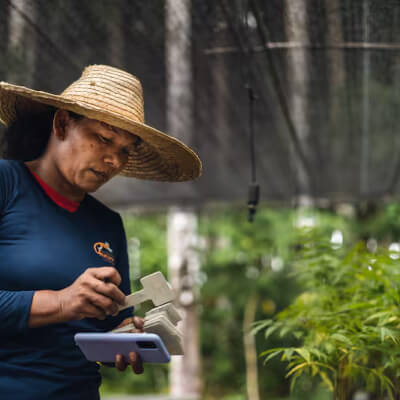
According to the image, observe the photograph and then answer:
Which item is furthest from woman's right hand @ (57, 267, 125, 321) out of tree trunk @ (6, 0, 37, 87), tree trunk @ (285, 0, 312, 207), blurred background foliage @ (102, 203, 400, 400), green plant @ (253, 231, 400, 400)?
blurred background foliage @ (102, 203, 400, 400)

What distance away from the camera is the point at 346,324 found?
1801 millimetres

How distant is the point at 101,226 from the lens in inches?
58.9

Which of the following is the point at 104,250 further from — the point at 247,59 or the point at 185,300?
the point at 185,300

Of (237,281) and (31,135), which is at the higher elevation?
(31,135)

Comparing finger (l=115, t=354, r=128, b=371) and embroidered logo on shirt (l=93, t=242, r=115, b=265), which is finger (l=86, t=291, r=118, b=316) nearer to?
finger (l=115, t=354, r=128, b=371)

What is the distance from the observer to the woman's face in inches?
54.4

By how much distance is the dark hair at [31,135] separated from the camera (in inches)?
60.6

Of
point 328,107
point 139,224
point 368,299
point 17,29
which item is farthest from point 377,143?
point 139,224

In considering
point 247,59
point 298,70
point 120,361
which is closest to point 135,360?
point 120,361

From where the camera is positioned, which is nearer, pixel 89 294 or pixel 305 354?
pixel 89 294

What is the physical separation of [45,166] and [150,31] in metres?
1.09

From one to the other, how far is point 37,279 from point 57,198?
249 mm

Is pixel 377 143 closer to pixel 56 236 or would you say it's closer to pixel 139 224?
pixel 56 236

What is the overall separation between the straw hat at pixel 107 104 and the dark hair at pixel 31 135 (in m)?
0.02
